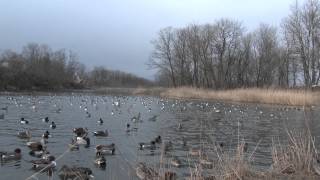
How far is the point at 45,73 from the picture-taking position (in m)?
81.2

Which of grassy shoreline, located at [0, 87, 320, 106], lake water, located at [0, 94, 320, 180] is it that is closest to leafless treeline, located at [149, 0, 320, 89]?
grassy shoreline, located at [0, 87, 320, 106]

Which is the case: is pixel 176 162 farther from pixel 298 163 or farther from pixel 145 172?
pixel 298 163

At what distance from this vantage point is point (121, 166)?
1257cm

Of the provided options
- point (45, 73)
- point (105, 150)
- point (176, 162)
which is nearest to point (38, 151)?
point (105, 150)

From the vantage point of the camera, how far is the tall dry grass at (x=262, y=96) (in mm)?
42625

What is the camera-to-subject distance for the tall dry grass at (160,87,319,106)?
140 feet

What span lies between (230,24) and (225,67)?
25.5ft

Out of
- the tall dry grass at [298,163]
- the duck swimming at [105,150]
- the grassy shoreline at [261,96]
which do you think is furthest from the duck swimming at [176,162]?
the grassy shoreline at [261,96]

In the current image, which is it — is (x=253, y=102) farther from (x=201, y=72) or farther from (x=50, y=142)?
(x=201, y=72)

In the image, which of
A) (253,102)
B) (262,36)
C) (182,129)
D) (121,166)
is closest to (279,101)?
(253,102)

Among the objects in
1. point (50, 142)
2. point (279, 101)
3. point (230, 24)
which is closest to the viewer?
point (50, 142)

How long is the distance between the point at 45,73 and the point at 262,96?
43017 mm

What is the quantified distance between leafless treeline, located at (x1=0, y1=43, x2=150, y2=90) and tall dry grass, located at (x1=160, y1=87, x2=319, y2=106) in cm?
2109

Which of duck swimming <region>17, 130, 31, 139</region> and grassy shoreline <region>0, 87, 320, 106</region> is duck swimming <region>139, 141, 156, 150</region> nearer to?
duck swimming <region>17, 130, 31, 139</region>
